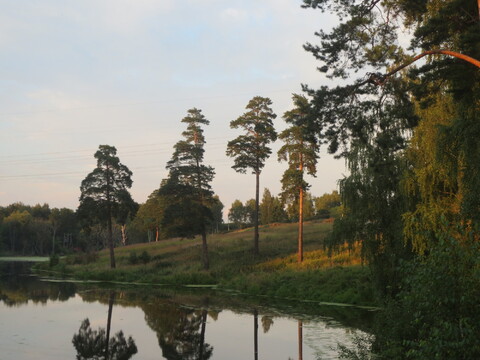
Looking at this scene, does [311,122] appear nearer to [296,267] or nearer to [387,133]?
[387,133]

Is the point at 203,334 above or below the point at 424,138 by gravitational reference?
below

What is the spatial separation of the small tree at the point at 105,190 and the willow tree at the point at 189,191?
24.6 feet

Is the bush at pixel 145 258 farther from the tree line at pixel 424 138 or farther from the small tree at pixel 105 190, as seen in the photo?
the tree line at pixel 424 138

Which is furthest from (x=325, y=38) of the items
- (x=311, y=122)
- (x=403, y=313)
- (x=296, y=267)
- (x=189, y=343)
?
(x=296, y=267)

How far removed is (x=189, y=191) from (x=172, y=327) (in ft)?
78.4

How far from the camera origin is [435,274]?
8070 mm

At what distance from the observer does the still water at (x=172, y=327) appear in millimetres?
16875

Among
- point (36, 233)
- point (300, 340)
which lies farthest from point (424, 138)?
point (36, 233)

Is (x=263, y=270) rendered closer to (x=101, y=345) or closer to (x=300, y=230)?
(x=300, y=230)

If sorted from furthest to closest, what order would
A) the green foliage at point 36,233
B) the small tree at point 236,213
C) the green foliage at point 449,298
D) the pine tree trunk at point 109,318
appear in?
the small tree at point 236,213 → the green foliage at point 36,233 → the pine tree trunk at point 109,318 → the green foliage at point 449,298

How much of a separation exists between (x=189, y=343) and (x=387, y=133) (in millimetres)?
10999

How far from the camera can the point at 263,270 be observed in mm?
39688

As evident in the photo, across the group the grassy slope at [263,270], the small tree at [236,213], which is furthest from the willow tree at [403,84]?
the small tree at [236,213]

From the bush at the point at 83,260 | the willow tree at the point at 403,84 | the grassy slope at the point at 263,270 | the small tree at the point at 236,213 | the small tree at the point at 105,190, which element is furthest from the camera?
the small tree at the point at 236,213
